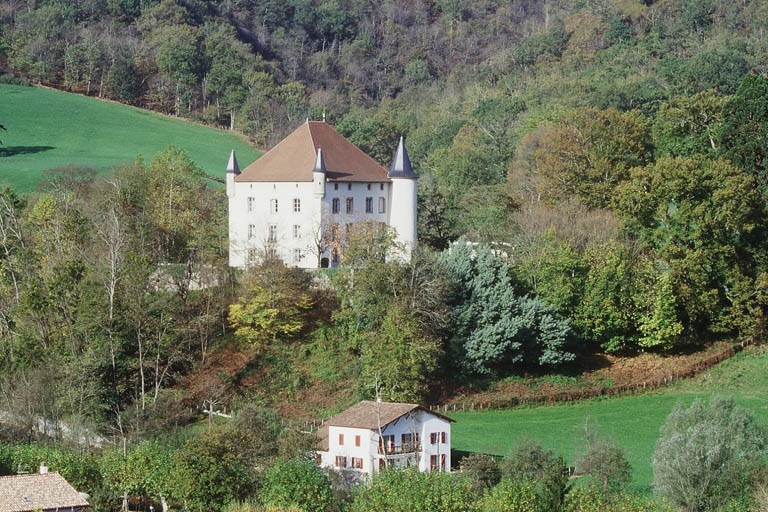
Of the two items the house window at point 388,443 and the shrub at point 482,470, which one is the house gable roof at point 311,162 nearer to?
the house window at point 388,443

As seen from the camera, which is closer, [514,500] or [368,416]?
[514,500]

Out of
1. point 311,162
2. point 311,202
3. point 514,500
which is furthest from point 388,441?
point 311,162

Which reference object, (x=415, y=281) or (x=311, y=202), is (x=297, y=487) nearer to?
(x=415, y=281)

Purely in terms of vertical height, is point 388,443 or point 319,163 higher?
point 319,163

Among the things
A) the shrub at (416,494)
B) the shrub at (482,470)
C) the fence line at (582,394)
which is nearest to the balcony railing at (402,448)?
the shrub at (482,470)

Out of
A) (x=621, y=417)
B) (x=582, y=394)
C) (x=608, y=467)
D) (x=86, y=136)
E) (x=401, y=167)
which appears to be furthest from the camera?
(x=86, y=136)

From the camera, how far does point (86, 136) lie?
103 meters

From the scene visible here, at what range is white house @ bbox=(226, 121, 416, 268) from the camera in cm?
6366

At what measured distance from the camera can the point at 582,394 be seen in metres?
57.2

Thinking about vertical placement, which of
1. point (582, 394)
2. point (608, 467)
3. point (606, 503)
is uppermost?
point (582, 394)

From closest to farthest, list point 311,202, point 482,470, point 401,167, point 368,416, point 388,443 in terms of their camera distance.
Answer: point 482,470, point 388,443, point 368,416, point 311,202, point 401,167

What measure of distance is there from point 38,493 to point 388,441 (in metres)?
13.0

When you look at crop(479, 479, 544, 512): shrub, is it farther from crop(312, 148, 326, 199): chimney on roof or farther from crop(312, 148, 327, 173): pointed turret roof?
crop(312, 148, 327, 173): pointed turret roof

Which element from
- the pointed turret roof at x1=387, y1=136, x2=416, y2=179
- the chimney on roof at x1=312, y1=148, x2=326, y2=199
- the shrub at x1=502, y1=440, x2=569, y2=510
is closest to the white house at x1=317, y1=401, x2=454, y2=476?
the shrub at x1=502, y1=440, x2=569, y2=510
